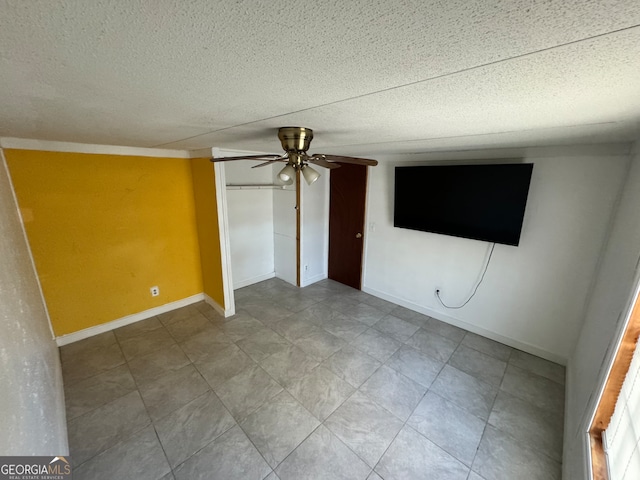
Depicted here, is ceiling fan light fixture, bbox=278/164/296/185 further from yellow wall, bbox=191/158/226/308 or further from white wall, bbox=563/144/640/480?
white wall, bbox=563/144/640/480

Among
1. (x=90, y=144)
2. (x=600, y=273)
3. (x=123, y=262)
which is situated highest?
(x=90, y=144)

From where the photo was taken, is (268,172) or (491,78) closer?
(491,78)

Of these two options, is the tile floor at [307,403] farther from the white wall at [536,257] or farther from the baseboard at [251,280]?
the baseboard at [251,280]

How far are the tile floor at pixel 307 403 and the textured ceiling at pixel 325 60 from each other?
2066 mm

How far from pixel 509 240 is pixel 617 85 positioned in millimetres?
1949

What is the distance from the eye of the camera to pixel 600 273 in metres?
2.04

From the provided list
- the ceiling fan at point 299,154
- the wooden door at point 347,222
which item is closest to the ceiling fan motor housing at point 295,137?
the ceiling fan at point 299,154

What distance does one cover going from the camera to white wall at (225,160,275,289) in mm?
3775

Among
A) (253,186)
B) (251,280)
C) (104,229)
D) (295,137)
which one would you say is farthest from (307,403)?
(253,186)

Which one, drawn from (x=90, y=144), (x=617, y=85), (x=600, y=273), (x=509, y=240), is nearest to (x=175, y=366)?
(x=90, y=144)

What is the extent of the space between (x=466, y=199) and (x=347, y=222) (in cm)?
176

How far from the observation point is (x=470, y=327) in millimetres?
2980

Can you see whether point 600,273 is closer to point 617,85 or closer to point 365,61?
point 617,85

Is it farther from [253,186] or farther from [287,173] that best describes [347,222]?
[287,173]
